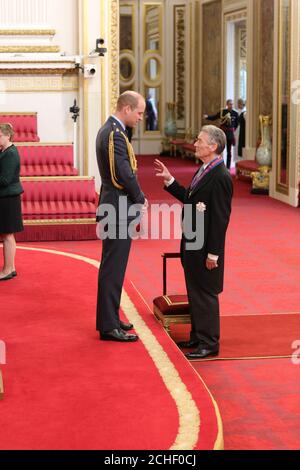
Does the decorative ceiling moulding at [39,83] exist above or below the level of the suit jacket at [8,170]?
above

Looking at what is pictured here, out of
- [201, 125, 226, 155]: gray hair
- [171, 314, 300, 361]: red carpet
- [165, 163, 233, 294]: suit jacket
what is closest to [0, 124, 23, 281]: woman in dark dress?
[171, 314, 300, 361]: red carpet

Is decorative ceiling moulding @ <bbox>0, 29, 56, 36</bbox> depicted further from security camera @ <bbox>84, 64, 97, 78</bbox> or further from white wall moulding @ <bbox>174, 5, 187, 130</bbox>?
white wall moulding @ <bbox>174, 5, 187, 130</bbox>

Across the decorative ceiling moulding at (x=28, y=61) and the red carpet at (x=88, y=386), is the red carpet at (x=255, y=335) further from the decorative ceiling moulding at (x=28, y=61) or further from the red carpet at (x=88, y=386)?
the decorative ceiling moulding at (x=28, y=61)

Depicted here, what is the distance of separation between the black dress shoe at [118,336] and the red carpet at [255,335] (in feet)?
1.78

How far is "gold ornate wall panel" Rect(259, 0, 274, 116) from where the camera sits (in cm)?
1664

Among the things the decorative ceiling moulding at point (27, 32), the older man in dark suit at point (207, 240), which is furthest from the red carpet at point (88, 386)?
the decorative ceiling moulding at point (27, 32)

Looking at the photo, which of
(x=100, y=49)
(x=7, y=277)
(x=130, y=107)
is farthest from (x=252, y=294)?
(x=100, y=49)

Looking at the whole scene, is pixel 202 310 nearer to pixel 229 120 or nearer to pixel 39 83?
pixel 39 83

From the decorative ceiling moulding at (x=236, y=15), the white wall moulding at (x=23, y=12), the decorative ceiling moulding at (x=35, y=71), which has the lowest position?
the decorative ceiling moulding at (x=35, y=71)

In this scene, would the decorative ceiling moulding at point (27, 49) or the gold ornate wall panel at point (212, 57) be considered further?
the gold ornate wall panel at point (212, 57)

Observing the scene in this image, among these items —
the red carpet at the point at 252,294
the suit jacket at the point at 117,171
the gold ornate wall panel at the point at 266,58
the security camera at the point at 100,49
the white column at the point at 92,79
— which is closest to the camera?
the red carpet at the point at 252,294

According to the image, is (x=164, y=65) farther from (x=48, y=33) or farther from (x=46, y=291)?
(x=46, y=291)

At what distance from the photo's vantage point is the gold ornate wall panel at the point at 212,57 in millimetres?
20141
